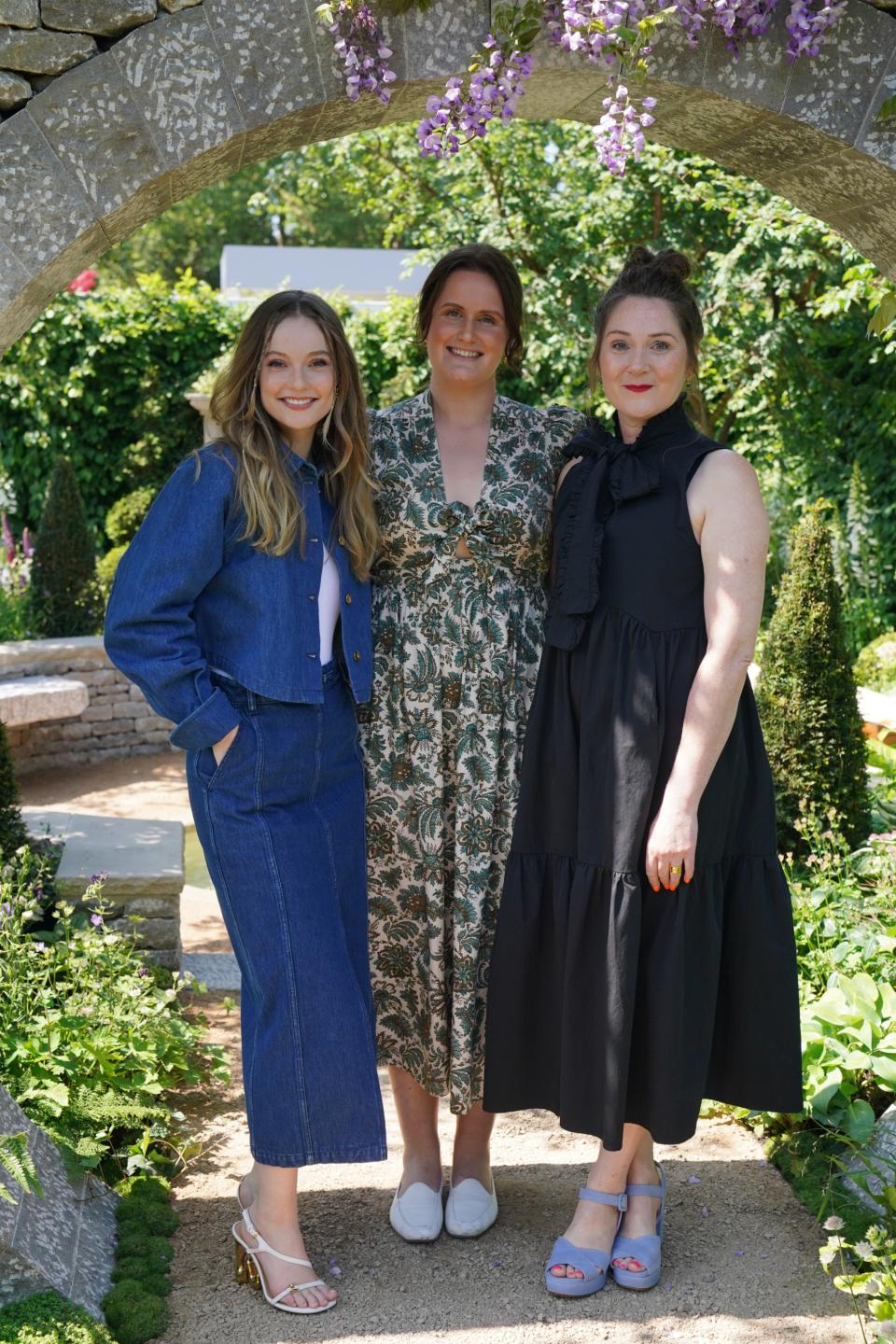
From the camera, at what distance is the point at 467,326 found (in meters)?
2.59

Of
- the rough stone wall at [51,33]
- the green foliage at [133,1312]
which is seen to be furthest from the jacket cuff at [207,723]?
the rough stone wall at [51,33]

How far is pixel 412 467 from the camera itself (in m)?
2.57

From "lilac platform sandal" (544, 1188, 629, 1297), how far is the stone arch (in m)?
2.00

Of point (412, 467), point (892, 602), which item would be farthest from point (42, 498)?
point (412, 467)

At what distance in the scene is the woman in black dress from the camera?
228 cm

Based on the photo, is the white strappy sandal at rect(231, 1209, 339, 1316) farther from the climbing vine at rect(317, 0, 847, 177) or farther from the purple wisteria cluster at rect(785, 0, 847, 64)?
the purple wisteria cluster at rect(785, 0, 847, 64)

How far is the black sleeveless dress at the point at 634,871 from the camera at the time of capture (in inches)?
91.2

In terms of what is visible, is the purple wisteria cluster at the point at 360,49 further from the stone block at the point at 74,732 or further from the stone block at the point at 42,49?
the stone block at the point at 74,732

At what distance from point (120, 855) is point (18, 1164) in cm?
188

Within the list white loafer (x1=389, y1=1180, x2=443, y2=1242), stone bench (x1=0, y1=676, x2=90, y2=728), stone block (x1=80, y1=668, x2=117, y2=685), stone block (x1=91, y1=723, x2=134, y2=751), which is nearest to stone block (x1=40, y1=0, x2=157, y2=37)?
white loafer (x1=389, y1=1180, x2=443, y2=1242)

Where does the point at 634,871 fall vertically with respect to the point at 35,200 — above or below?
below

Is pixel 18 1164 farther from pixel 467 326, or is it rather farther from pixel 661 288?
pixel 661 288

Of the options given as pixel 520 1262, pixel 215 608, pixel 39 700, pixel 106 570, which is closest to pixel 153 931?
pixel 520 1262

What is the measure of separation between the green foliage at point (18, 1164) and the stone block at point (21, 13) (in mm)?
1953
